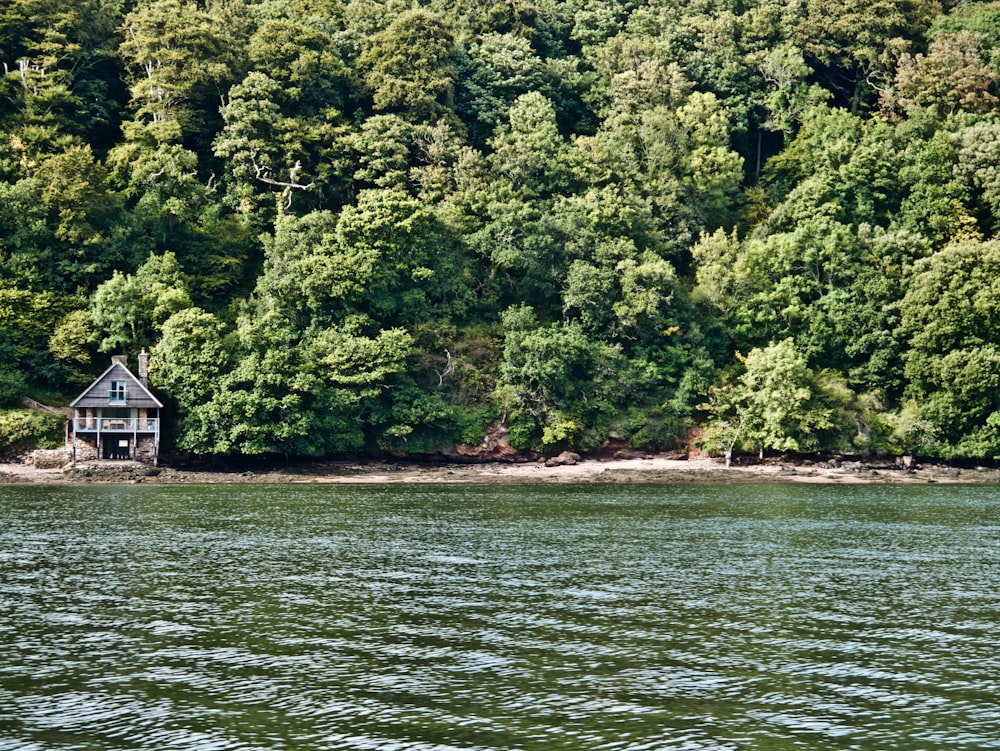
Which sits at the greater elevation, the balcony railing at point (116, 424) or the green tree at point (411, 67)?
the green tree at point (411, 67)

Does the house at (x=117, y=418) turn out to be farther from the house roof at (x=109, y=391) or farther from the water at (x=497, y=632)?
the water at (x=497, y=632)

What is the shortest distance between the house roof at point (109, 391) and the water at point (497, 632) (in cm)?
2324

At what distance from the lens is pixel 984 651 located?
24.9 meters

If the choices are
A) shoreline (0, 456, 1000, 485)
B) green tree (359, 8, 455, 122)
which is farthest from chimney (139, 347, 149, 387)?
green tree (359, 8, 455, 122)

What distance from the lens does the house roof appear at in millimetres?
72562

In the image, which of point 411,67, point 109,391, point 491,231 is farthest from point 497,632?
point 411,67

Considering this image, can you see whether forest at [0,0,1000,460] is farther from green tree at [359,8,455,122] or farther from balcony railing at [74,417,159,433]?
balcony railing at [74,417,159,433]

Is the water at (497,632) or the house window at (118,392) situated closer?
the water at (497,632)

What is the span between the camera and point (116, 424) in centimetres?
7294

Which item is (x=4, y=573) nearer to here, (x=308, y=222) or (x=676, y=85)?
(x=308, y=222)

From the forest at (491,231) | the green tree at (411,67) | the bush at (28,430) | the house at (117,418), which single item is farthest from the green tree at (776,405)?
the bush at (28,430)

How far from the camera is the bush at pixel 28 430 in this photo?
2785 inches

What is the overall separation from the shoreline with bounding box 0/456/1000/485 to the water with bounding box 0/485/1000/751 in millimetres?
21600

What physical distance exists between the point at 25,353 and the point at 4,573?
44108 millimetres
